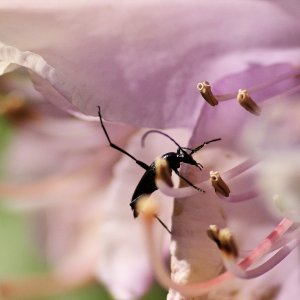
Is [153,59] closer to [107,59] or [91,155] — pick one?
[107,59]

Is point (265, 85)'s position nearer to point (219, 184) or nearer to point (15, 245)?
point (219, 184)

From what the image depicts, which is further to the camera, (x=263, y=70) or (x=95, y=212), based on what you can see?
(x=95, y=212)

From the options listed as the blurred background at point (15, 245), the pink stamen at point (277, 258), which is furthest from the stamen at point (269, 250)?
the blurred background at point (15, 245)

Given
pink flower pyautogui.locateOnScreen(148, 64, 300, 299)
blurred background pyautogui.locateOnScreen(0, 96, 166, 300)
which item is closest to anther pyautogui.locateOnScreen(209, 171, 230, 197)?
pink flower pyautogui.locateOnScreen(148, 64, 300, 299)

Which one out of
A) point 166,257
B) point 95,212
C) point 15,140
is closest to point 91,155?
point 95,212

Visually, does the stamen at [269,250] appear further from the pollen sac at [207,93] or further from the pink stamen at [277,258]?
the pollen sac at [207,93]
